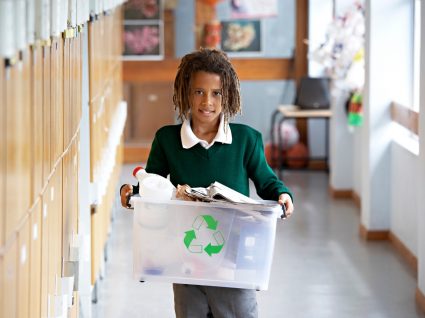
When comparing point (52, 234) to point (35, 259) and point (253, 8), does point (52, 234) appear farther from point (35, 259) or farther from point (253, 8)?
point (253, 8)

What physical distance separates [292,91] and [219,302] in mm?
8124

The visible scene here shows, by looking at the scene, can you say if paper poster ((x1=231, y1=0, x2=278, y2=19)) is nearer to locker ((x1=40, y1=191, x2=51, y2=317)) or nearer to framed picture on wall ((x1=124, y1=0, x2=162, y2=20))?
framed picture on wall ((x1=124, y1=0, x2=162, y2=20))

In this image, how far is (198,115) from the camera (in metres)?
3.71

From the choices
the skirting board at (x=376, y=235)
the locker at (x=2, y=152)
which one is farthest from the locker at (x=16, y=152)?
the skirting board at (x=376, y=235)

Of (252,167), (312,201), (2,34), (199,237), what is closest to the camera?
(2,34)

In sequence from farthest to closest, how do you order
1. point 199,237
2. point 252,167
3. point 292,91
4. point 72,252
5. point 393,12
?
point 292,91, point 393,12, point 72,252, point 252,167, point 199,237

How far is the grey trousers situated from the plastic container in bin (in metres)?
0.15

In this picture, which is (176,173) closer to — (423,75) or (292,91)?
(423,75)

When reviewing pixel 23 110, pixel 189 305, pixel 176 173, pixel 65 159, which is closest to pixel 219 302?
pixel 189 305

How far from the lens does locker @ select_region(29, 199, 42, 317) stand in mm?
2865

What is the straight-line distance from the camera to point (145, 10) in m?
11.6

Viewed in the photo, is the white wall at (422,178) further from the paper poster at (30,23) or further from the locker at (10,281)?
the locker at (10,281)

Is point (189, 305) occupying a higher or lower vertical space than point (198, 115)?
lower

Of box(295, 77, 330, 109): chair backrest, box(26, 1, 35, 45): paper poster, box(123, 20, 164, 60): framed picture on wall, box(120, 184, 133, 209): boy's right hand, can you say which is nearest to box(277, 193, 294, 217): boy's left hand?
box(120, 184, 133, 209): boy's right hand
